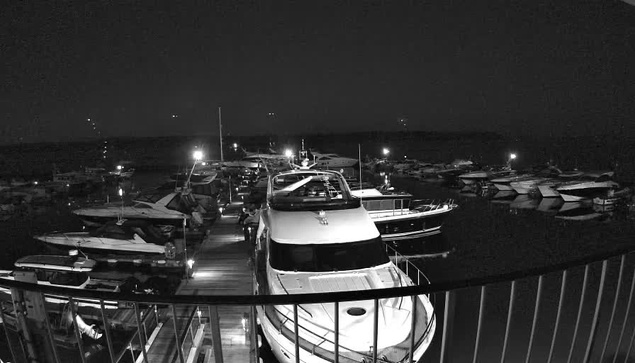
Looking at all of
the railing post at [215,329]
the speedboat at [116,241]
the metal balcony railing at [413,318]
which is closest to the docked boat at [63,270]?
the speedboat at [116,241]

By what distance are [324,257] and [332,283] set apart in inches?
26.4

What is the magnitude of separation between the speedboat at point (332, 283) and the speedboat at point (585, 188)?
86.0 feet

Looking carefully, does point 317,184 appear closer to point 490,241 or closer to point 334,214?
point 490,241

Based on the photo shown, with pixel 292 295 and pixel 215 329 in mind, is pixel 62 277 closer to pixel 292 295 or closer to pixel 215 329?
pixel 215 329

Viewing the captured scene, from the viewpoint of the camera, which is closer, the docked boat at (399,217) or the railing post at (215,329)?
the railing post at (215,329)

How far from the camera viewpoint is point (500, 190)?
32250 millimetres

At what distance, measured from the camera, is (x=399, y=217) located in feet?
52.9

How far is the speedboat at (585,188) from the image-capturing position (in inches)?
→ 1048

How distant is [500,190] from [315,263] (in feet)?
101

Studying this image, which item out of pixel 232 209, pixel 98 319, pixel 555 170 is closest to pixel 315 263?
pixel 98 319

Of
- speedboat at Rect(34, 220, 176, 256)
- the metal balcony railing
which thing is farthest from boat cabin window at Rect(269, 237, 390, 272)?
speedboat at Rect(34, 220, 176, 256)

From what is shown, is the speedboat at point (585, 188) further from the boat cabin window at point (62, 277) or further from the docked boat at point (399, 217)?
the boat cabin window at point (62, 277)

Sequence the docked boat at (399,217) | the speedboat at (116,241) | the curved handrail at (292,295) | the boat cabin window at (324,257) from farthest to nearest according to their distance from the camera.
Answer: the docked boat at (399,217) < the speedboat at (116,241) < the boat cabin window at (324,257) < the curved handrail at (292,295)

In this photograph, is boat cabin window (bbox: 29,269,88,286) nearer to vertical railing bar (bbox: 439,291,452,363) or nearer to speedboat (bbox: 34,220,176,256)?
speedboat (bbox: 34,220,176,256)
